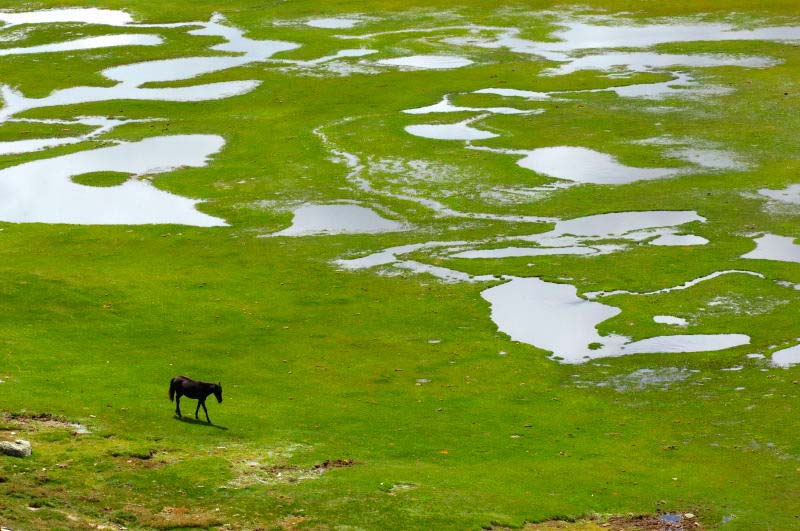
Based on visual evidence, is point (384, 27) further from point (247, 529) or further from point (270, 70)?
point (247, 529)

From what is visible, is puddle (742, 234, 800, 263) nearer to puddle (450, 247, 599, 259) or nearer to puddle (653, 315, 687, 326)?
puddle (450, 247, 599, 259)

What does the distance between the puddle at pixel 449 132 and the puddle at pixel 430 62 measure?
1984 centimetres

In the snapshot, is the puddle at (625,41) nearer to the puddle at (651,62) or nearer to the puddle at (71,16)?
the puddle at (651,62)

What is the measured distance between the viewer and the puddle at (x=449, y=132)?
256 ft

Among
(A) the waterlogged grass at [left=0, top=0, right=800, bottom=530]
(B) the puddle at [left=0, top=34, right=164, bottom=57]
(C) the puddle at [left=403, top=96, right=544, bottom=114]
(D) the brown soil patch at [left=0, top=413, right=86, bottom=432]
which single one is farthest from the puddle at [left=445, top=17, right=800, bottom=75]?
(D) the brown soil patch at [left=0, top=413, right=86, bottom=432]

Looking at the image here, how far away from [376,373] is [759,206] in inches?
1167

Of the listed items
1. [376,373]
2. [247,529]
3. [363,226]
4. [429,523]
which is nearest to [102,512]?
[247,529]

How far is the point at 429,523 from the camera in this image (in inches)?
1037

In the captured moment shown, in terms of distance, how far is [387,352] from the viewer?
42406mm

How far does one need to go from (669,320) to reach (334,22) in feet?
272

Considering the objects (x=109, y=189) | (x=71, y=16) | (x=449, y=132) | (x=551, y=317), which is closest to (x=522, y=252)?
(x=551, y=317)

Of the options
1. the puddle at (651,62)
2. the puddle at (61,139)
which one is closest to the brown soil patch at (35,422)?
the puddle at (61,139)

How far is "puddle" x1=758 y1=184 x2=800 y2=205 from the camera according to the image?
61.4 metres

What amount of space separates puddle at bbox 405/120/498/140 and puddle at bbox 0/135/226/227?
13827 millimetres
